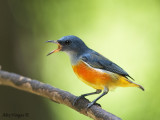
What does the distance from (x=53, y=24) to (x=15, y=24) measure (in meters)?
0.68

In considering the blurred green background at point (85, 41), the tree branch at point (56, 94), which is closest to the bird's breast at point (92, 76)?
the tree branch at point (56, 94)

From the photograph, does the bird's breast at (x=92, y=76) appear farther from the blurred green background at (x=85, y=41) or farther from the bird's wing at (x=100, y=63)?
the blurred green background at (x=85, y=41)

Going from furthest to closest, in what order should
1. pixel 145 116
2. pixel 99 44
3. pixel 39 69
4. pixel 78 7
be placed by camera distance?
pixel 78 7 → pixel 39 69 → pixel 99 44 → pixel 145 116

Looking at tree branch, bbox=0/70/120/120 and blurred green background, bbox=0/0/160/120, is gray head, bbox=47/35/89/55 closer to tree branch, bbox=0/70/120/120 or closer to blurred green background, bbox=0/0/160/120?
tree branch, bbox=0/70/120/120

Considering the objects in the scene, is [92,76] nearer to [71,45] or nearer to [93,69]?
[93,69]

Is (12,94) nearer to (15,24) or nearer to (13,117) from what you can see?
(13,117)

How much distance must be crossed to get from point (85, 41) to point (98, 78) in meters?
1.96

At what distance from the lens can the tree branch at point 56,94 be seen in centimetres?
237

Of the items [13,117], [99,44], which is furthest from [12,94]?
[99,44]

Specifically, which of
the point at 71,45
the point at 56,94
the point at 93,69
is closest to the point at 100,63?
the point at 93,69

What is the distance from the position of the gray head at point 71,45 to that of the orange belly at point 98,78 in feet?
0.62

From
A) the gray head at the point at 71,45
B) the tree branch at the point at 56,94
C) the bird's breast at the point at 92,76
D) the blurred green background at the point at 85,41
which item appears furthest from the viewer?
the blurred green background at the point at 85,41

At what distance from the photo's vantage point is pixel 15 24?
4.73 m

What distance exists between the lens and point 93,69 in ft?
8.70
